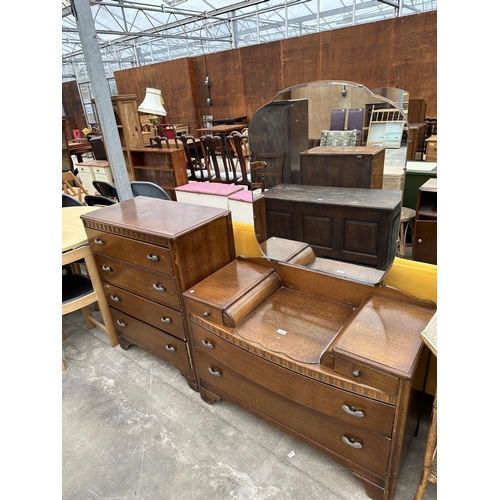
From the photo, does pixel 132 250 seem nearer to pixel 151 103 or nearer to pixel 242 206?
pixel 242 206

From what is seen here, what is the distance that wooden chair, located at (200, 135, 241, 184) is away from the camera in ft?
12.8

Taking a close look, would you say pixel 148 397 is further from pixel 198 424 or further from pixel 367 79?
pixel 367 79

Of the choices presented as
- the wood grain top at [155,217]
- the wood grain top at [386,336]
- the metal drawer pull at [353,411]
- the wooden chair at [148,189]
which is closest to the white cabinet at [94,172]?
the wooden chair at [148,189]

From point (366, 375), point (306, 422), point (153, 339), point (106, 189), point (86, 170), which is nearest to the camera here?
point (366, 375)

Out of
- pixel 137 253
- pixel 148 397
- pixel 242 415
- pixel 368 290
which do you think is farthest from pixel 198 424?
pixel 368 290

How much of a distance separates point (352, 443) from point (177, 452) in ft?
2.82

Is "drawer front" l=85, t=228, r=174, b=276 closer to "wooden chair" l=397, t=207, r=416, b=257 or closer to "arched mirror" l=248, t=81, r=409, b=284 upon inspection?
"arched mirror" l=248, t=81, r=409, b=284

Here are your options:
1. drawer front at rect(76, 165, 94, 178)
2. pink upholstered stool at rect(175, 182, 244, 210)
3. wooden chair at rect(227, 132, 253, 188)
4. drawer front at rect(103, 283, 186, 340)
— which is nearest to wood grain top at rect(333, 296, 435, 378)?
drawer front at rect(103, 283, 186, 340)

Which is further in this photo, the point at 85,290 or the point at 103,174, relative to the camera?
the point at 103,174

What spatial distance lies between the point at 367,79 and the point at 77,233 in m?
6.61

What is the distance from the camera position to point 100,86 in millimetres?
2551

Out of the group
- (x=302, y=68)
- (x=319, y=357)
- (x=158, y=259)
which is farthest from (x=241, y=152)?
(x=302, y=68)

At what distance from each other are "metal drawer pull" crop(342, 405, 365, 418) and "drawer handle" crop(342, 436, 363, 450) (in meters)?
0.16
